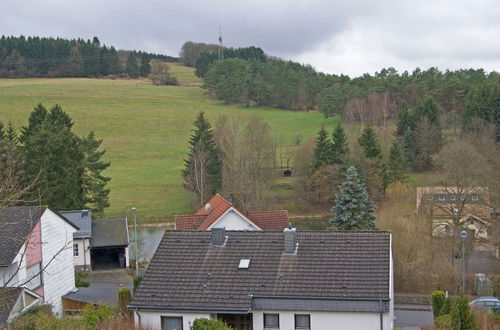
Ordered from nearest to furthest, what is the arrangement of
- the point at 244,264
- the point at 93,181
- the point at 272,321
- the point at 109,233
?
the point at 272,321 → the point at 244,264 → the point at 109,233 → the point at 93,181

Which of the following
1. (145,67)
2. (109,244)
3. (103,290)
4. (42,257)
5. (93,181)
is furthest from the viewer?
(145,67)

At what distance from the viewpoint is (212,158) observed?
5747 centimetres

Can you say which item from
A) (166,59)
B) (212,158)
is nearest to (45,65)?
(166,59)

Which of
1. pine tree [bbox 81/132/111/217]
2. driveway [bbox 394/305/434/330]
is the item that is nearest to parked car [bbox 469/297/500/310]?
driveway [bbox 394/305/434/330]

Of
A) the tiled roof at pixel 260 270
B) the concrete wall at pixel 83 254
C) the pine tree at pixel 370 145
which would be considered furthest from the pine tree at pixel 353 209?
the pine tree at pixel 370 145

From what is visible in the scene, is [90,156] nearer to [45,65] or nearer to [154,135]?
[154,135]

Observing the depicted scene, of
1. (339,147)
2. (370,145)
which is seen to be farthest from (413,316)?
(339,147)

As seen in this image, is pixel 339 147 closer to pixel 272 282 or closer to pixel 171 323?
pixel 272 282

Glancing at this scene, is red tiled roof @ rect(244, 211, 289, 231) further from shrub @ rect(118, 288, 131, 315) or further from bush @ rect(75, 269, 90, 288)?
shrub @ rect(118, 288, 131, 315)

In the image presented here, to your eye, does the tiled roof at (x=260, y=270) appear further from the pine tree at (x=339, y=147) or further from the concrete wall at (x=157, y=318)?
the pine tree at (x=339, y=147)

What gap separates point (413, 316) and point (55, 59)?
121 m

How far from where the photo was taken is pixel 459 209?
38.0 meters

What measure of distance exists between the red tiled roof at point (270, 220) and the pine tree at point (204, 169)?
19999 millimetres

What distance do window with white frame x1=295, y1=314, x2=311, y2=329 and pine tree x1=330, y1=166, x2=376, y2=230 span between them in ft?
54.2
